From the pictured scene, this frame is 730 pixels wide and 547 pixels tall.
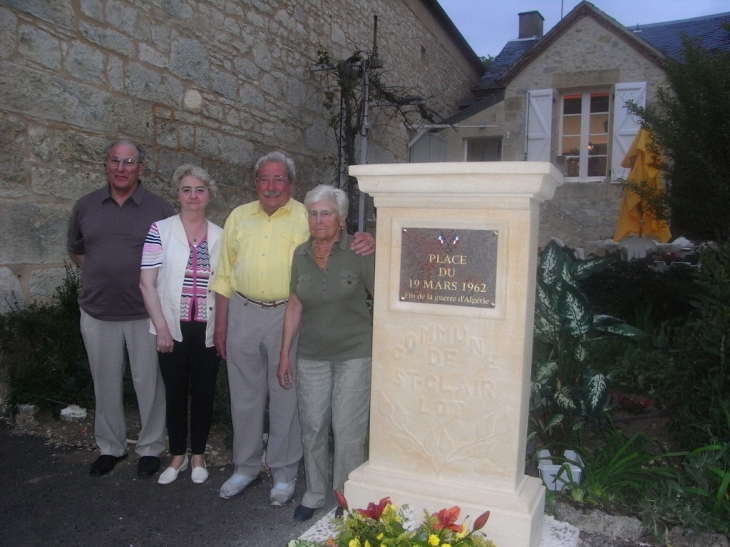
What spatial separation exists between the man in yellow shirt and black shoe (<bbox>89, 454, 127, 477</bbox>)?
2.39 feet

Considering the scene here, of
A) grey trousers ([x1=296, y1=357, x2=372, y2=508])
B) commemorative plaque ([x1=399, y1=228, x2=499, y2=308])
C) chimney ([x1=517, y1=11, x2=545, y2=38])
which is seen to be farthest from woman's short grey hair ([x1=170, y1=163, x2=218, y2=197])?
chimney ([x1=517, y1=11, x2=545, y2=38])

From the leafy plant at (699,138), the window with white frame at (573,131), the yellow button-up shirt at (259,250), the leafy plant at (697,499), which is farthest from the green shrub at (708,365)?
the window with white frame at (573,131)

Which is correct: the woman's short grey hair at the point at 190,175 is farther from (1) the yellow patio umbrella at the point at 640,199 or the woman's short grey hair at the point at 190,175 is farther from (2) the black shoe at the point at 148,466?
(1) the yellow patio umbrella at the point at 640,199

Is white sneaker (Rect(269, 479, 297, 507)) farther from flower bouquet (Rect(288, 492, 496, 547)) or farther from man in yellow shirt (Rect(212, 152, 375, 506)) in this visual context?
flower bouquet (Rect(288, 492, 496, 547))

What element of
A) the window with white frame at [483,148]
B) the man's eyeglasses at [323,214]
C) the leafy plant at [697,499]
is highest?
the window with white frame at [483,148]

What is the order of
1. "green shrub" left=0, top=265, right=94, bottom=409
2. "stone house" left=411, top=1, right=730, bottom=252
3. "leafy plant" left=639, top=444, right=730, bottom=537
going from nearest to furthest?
1. "leafy plant" left=639, top=444, right=730, bottom=537
2. "green shrub" left=0, top=265, right=94, bottom=409
3. "stone house" left=411, top=1, right=730, bottom=252

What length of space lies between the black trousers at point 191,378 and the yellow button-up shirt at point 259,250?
0.33 m

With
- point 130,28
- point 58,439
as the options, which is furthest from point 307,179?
point 58,439

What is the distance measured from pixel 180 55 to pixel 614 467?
200 inches

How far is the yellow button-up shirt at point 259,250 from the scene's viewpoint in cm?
307

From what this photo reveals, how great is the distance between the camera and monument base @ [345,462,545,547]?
230cm

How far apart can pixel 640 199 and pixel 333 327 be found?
5150 millimetres

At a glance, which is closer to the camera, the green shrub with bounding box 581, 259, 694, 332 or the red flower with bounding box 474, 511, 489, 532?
the red flower with bounding box 474, 511, 489, 532

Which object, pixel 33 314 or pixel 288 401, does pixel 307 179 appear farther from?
pixel 288 401
